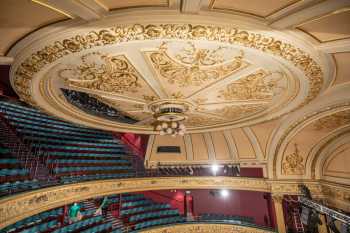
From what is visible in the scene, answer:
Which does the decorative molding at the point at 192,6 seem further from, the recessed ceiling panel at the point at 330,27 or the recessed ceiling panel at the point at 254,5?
the recessed ceiling panel at the point at 330,27

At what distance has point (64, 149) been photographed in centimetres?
1028

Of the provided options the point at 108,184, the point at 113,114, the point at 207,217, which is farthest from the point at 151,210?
the point at 113,114

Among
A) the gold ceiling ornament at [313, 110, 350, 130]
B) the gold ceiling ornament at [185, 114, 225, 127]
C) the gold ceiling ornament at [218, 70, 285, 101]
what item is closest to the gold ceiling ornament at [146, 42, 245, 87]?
the gold ceiling ornament at [218, 70, 285, 101]

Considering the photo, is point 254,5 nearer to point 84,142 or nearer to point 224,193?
point 84,142

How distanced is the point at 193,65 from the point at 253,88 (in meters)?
2.11

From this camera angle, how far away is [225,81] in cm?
502

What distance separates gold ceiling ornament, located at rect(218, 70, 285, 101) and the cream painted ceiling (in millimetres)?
26

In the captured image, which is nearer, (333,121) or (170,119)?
(170,119)

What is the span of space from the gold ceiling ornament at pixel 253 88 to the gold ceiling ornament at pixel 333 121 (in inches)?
108

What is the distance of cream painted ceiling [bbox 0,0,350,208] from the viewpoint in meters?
2.68

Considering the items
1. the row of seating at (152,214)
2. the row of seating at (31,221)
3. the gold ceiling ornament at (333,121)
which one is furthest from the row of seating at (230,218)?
the row of seating at (31,221)

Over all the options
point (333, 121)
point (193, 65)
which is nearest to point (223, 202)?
point (333, 121)

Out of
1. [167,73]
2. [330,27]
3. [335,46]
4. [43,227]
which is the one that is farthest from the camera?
[43,227]

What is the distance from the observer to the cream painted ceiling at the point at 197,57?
8.80ft
